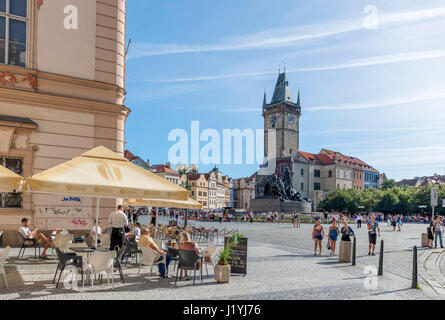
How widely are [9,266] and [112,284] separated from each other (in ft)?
13.8

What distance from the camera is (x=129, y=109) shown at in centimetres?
1856

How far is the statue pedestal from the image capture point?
198 feet

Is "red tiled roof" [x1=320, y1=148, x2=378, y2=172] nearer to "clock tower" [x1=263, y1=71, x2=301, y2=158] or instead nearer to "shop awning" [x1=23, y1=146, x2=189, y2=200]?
"clock tower" [x1=263, y1=71, x2=301, y2=158]

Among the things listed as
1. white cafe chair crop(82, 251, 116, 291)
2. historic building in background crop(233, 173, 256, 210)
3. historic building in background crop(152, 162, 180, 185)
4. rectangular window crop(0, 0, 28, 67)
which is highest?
rectangular window crop(0, 0, 28, 67)

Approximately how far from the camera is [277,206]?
198ft

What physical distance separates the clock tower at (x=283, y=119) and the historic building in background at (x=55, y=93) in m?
109

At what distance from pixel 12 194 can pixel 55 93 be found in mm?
4285

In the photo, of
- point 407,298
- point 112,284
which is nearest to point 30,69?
point 112,284

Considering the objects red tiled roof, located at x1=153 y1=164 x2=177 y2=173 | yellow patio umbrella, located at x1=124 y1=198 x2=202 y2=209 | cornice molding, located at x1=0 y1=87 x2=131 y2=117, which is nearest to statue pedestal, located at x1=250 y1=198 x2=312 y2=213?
yellow patio umbrella, located at x1=124 y1=198 x2=202 y2=209

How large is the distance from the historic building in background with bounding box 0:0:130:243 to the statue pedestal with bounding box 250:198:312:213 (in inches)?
1757

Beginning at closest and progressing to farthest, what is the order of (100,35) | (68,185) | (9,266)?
(68,185) < (9,266) < (100,35)

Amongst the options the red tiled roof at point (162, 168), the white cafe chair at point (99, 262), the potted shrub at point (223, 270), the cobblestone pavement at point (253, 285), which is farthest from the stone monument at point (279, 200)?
the red tiled roof at point (162, 168)

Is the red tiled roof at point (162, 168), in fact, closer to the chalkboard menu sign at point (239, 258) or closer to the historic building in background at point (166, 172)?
the historic building in background at point (166, 172)
